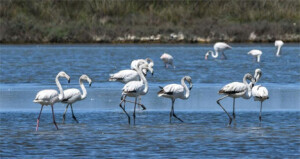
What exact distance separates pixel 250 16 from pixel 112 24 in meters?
10.9

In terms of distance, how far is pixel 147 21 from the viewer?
5381 cm

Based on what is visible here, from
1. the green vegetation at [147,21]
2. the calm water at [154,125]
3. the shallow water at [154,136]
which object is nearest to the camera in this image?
the shallow water at [154,136]

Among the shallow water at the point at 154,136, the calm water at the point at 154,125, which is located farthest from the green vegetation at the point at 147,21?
the shallow water at the point at 154,136

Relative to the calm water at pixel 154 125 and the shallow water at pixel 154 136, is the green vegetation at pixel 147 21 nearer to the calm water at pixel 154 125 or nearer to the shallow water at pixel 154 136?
the calm water at pixel 154 125

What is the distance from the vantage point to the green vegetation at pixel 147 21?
47.8m

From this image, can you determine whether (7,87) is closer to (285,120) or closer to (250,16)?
(285,120)

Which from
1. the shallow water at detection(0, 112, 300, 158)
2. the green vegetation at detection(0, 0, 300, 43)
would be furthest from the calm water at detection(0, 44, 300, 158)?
the green vegetation at detection(0, 0, 300, 43)

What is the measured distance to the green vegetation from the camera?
4784 centimetres

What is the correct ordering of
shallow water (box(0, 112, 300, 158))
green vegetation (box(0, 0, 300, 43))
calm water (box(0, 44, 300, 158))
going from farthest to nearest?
1. green vegetation (box(0, 0, 300, 43))
2. calm water (box(0, 44, 300, 158))
3. shallow water (box(0, 112, 300, 158))

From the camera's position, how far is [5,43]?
47.9m

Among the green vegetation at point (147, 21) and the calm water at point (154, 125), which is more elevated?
the green vegetation at point (147, 21)

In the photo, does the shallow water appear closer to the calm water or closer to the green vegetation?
the calm water

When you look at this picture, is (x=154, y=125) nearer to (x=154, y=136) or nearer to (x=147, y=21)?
(x=154, y=136)

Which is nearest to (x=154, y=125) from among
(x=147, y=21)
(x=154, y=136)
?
(x=154, y=136)
